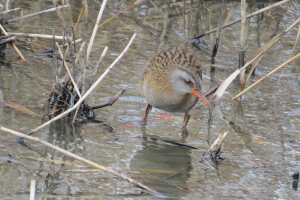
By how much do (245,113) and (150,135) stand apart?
144 centimetres

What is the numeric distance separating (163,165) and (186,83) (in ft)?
3.06

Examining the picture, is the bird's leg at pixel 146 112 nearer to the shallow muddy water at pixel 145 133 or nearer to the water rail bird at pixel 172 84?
the water rail bird at pixel 172 84

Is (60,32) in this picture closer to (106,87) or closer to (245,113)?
(106,87)

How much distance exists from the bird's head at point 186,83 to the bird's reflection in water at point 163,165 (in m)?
0.55

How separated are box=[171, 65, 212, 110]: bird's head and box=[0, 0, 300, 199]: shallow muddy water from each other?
52 cm

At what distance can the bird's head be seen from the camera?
4.21m

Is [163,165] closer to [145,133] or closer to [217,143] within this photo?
[217,143]

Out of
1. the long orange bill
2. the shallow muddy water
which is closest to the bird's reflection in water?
the shallow muddy water

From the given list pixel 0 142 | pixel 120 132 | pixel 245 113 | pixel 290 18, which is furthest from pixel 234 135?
pixel 290 18

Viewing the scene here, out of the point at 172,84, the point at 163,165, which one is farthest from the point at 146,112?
→ the point at 163,165

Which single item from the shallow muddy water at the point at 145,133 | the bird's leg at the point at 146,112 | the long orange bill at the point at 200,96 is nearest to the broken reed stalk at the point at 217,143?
the shallow muddy water at the point at 145,133

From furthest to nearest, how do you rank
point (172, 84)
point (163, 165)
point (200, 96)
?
point (172, 84) → point (200, 96) → point (163, 165)

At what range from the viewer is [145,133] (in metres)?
4.51

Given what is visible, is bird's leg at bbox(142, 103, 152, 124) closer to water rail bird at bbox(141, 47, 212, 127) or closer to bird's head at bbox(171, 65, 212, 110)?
water rail bird at bbox(141, 47, 212, 127)
